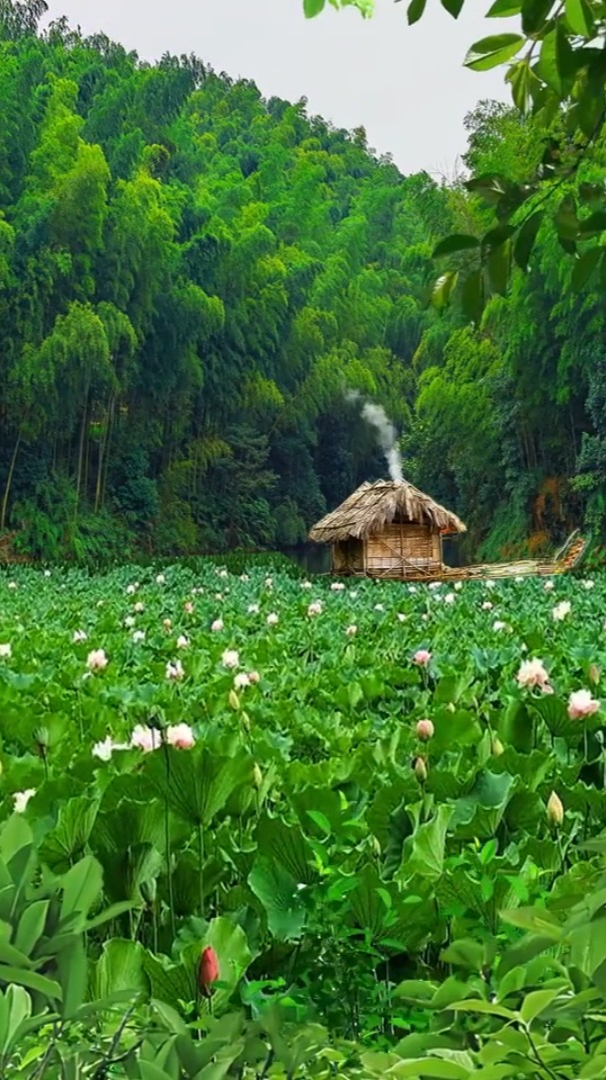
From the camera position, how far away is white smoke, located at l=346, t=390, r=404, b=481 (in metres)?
28.6

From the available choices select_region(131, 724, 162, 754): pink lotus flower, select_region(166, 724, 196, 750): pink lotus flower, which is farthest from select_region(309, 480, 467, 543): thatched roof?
select_region(166, 724, 196, 750): pink lotus flower

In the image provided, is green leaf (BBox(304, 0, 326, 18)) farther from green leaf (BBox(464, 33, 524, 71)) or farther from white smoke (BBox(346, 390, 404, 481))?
white smoke (BBox(346, 390, 404, 481))

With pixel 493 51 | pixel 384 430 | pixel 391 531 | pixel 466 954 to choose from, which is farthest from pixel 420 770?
pixel 384 430

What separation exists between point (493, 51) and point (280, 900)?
2.60 ft

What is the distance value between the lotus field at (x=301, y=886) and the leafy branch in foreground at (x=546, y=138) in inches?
19.1

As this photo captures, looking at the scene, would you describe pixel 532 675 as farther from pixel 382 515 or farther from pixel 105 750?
pixel 382 515

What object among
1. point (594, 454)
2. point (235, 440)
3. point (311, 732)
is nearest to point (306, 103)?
point (235, 440)

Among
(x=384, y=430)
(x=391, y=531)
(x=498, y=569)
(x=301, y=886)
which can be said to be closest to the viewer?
(x=301, y=886)

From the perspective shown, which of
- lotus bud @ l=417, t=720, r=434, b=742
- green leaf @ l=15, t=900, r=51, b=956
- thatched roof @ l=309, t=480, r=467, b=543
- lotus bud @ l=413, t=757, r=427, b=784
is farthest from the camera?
thatched roof @ l=309, t=480, r=467, b=543

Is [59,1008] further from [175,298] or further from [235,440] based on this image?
[235,440]

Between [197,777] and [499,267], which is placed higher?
[499,267]

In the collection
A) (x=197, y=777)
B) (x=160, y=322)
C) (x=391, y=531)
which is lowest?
(x=197, y=777)

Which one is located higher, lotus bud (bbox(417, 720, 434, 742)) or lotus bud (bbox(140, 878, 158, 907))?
lotus bud (bbox(417, 720, 434, 742))

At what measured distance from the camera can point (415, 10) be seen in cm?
75
